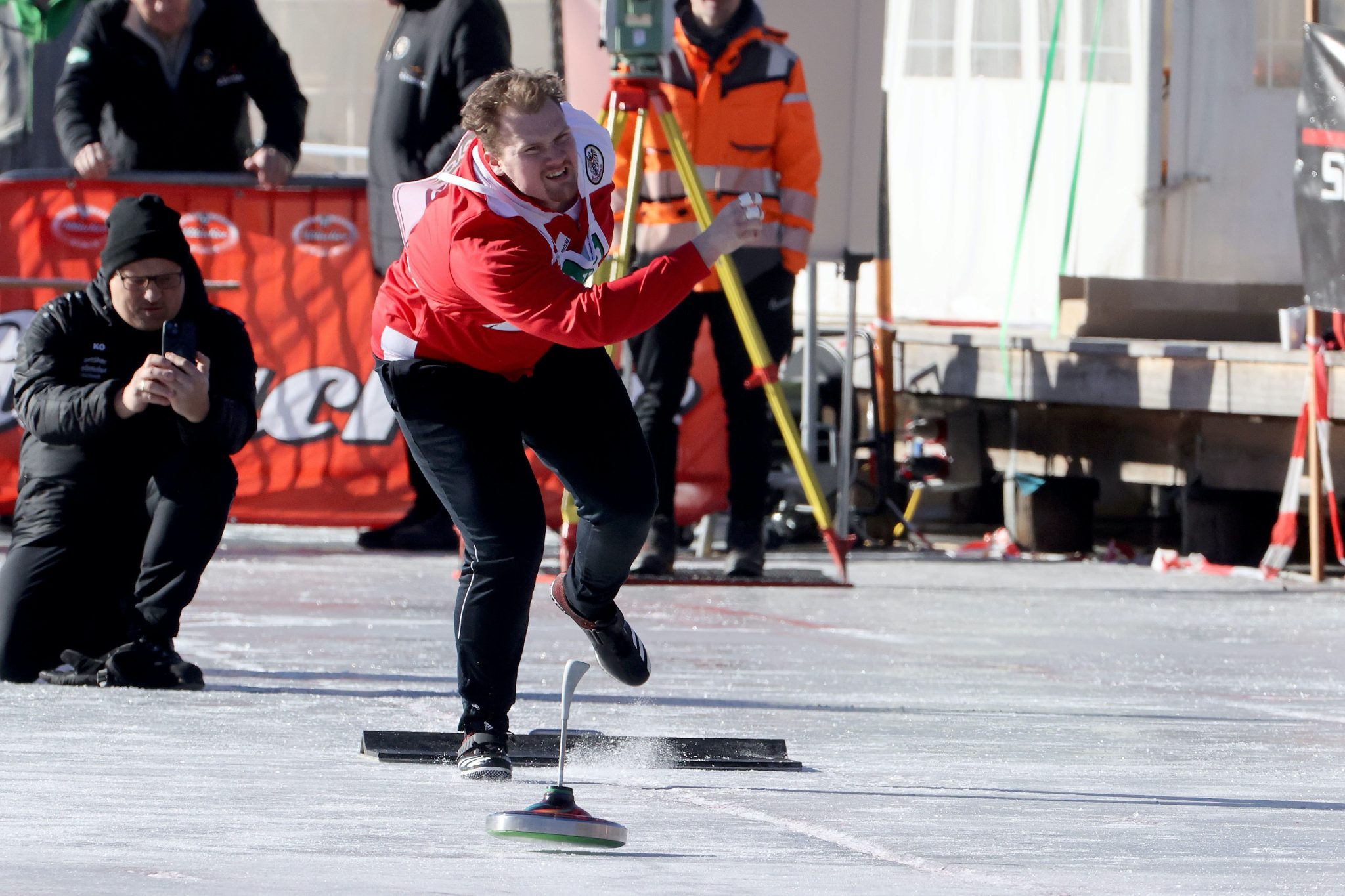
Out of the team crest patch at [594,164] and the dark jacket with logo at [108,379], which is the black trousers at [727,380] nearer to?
the dark jacket with logo at [108,379]

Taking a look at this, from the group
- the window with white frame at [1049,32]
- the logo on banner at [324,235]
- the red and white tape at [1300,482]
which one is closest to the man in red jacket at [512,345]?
the logo on banner at [324,235]

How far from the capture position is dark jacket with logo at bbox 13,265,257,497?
19.2 ft

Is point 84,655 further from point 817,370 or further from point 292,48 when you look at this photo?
point 292,48

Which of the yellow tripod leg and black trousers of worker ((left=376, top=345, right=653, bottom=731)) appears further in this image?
the yellow tripod leg

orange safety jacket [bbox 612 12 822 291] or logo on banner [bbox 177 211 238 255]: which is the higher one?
orange safety jacket [bbox 612 12 822 291]

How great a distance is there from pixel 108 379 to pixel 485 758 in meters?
1.79

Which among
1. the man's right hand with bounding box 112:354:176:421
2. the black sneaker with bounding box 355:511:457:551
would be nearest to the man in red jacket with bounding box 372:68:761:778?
the man's right hand with bounding box 112:354:176:421

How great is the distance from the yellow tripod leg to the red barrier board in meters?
1.26

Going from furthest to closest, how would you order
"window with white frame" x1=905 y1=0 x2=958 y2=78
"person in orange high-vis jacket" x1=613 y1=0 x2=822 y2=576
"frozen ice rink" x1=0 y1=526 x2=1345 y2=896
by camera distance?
"window with white frame" x1=905 y1=0 x2=958 y2=78
"person in orange high-vis jacket" x1=613 y1=0 x2=822 y2=576
"frozen ice rink" x1=0 y1=526 x2=1345 y2=896

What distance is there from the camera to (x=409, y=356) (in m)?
4.81

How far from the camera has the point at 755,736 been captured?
5.38 m

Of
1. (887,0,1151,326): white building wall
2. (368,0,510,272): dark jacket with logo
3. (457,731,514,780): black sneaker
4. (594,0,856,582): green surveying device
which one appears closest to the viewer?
(457,731,514,780): black sneaker

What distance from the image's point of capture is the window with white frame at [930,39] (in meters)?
12.5

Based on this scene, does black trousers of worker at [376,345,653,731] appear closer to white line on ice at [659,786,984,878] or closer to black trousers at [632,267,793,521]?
white line on ice at [659,786,984,878]
